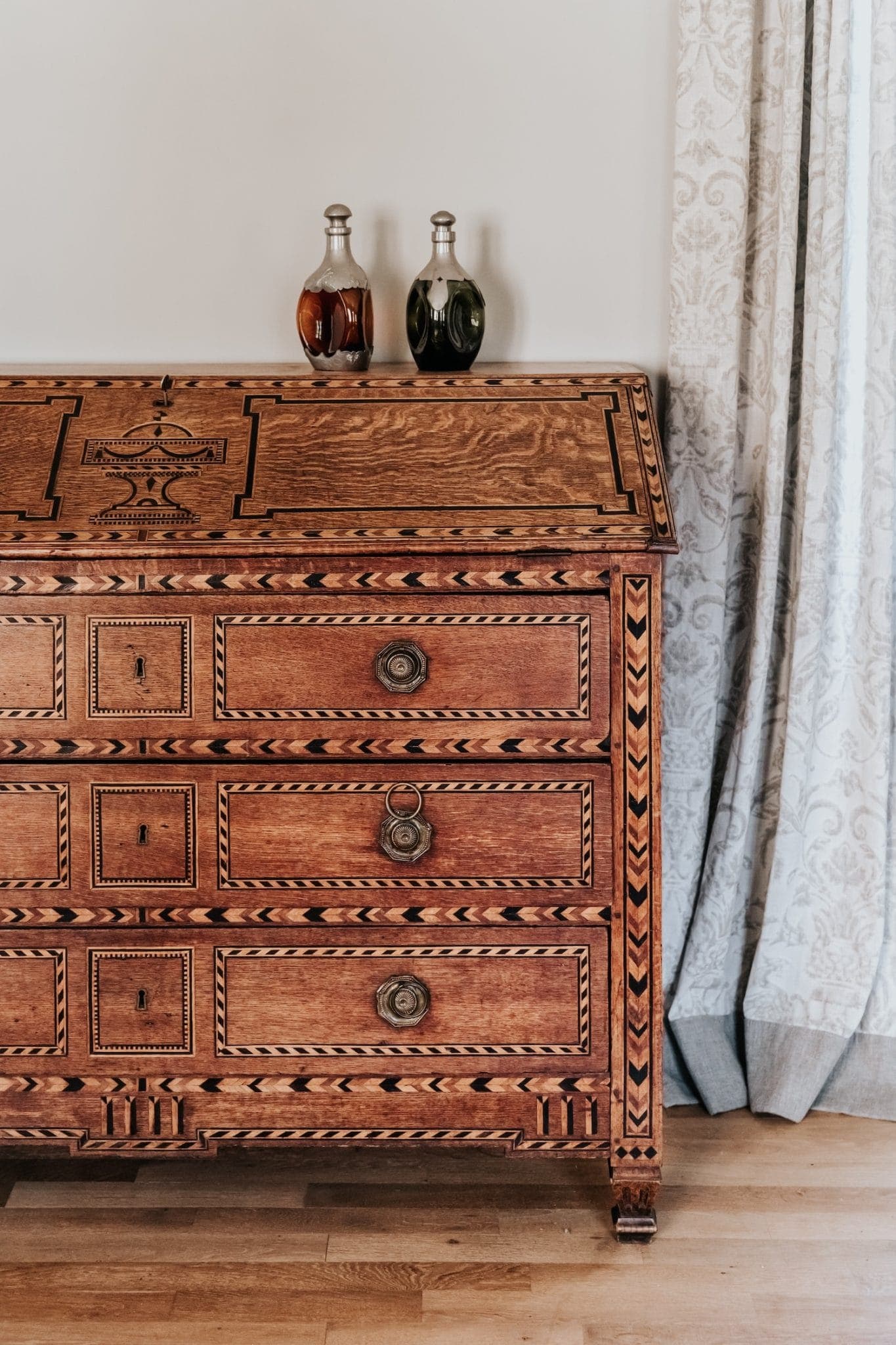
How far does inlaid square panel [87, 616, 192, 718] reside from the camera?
1.58m

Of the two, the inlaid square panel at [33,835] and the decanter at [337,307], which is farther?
the decanter at [337,307]

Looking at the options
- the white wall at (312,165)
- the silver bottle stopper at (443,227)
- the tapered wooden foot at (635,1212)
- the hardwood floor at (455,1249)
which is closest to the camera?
the hardwood floor at (455,1249)

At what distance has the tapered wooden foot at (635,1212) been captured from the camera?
168 cm

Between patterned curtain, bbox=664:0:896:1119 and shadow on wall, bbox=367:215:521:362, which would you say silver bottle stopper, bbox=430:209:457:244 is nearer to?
shadow on wall, bbox=367:215:521:362

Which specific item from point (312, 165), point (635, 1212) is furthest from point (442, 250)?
point (635, 1212)

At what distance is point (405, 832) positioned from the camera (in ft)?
5.25

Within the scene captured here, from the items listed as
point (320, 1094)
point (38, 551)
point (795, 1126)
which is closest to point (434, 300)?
point (38, 551)

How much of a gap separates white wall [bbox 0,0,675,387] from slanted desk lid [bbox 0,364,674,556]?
305 mm

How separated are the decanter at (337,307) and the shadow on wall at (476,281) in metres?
0.15

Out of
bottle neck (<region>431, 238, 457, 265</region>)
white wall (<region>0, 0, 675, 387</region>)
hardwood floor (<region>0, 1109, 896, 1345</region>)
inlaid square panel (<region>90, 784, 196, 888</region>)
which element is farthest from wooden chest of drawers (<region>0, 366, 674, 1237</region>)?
white wall (<region>0, 0, 675, 387</region>)

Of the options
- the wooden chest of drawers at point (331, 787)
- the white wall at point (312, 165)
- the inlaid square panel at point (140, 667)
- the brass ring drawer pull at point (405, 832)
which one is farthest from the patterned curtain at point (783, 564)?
the inlaid square panel at point (140, 667)

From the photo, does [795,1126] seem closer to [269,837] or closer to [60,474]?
[269,837]

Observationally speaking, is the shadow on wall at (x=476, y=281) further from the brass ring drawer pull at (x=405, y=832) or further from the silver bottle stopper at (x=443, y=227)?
the brass ring drawer pull at (x=405, y=832)

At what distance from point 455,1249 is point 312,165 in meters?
1.74
